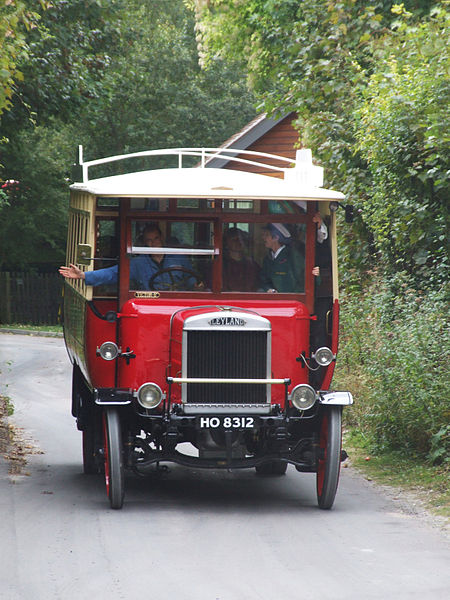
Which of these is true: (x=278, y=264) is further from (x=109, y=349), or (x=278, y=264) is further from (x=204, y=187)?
(x=109, y=349)

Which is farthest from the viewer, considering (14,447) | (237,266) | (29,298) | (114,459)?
(29,298)

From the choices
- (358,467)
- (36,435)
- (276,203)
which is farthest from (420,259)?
(36,435)

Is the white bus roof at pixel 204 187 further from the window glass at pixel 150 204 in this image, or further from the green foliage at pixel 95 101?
the green foliage at pixel 95 101

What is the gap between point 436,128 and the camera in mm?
11641

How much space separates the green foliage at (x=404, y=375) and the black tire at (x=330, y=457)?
1.73 metres

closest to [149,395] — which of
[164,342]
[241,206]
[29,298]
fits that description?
[164,342]

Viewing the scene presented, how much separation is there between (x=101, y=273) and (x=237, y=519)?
2545 mm

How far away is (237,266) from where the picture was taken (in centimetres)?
995

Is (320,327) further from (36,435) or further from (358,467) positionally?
(36,435)

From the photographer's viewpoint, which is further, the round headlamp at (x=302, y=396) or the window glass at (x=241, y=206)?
the window glass at (x=241, y=206)

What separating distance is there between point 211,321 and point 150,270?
38.3 inches

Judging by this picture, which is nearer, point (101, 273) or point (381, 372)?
point (101, 273)

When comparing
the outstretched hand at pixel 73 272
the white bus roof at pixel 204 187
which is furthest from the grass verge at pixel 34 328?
the white bus roof at pixel 204 187

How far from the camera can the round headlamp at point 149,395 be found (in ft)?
30.1
